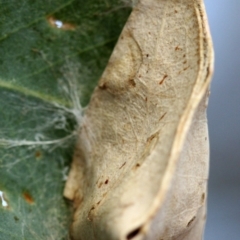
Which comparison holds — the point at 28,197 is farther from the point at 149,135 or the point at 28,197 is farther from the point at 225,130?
the point at 225,130

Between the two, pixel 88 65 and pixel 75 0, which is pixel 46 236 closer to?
pixel 88 65

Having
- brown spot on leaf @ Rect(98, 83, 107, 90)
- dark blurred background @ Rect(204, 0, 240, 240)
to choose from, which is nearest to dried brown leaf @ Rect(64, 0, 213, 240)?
brown spot on leaf @ Rect(98, 83, 107, 90)

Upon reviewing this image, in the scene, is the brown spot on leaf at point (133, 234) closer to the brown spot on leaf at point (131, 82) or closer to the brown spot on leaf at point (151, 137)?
the brown spot on leaf at point (151, 137)

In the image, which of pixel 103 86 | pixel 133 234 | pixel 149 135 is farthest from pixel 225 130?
pixel 133 234

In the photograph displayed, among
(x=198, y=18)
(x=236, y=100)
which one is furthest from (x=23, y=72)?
(x=236, y=100)

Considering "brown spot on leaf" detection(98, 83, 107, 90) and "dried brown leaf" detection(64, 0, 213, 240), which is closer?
"dried brown leaf" detection(64, 0, 213, 240)

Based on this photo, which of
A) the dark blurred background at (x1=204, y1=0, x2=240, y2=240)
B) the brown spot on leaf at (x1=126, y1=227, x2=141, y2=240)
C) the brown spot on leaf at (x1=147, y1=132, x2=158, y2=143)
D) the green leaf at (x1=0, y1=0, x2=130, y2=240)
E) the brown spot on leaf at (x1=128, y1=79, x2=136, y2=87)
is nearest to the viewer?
the brown spot on leaf at (x1=126, y1=227, x2=141, y2=240)

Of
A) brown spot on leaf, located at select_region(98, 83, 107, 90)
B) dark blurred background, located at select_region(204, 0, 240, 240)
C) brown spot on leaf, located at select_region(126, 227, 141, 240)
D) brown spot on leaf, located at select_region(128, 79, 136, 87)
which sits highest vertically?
brown spot on leaf, located at select_region(128, 79, 136, 87)

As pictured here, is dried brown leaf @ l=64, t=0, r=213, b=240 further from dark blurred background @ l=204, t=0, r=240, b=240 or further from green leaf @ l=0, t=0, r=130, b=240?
dark blurred background @ l=204, t=0, r=240, b=240
